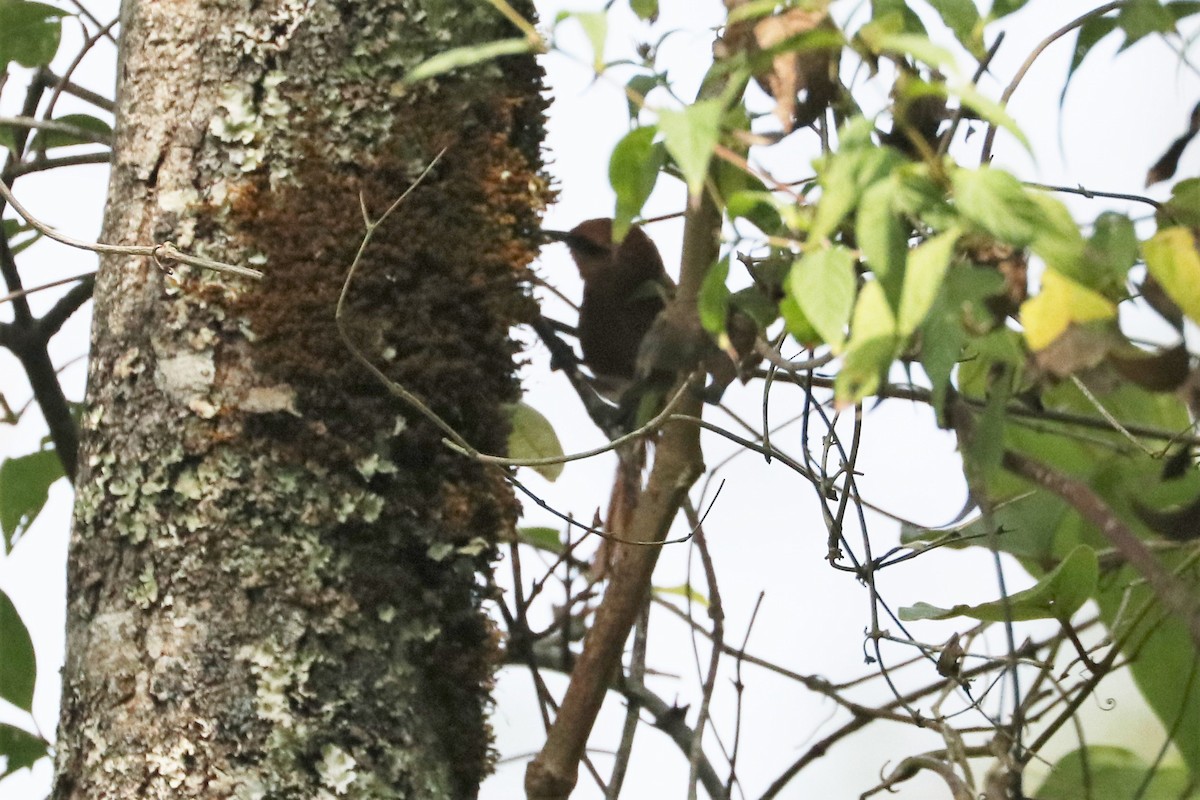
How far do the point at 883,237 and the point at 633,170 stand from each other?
138mm

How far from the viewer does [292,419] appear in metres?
0.77

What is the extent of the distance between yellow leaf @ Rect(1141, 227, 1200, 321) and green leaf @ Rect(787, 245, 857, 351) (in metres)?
0.16

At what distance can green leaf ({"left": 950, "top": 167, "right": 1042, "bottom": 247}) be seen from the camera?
0.43 metres

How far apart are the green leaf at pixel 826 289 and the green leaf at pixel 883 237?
0.05 feet

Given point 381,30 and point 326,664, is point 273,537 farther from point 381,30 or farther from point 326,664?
point 381,30

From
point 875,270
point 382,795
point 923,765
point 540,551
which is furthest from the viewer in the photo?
point 540,551

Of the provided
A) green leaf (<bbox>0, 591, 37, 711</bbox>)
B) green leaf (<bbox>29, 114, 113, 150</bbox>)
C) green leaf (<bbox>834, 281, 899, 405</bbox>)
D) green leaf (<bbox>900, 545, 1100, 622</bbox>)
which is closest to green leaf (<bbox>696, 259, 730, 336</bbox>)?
green leaf (<bbox>834, 281, 899, 405</bbox>)

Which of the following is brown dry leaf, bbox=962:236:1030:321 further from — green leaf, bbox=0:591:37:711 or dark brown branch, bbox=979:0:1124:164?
green leaf, bbox=0:591:37:711

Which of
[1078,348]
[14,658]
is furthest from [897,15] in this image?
[14,658]

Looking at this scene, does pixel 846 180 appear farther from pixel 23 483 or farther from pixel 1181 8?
pixel 23 483

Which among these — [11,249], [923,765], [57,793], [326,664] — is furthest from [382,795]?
[11,249]

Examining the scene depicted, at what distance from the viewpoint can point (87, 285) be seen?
44.3 inches

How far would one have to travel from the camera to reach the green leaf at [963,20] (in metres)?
0.57

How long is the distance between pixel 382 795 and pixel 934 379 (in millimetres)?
434
